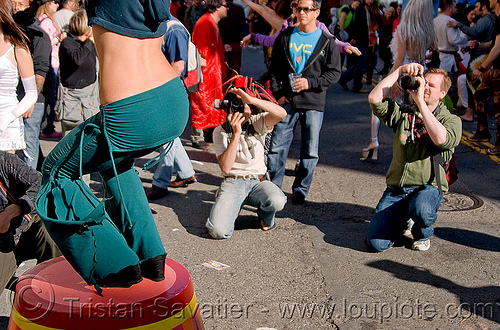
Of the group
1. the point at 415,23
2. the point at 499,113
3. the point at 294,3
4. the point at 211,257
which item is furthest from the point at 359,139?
the point at 211,257

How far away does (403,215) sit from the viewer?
4.62 metres

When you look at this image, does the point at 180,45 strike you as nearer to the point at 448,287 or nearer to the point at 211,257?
the point at 211,257

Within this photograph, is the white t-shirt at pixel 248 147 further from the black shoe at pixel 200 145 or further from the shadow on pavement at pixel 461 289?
the black shoe at pixel 200 145

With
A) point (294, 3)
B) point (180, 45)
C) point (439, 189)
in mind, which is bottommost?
point (439, 189)

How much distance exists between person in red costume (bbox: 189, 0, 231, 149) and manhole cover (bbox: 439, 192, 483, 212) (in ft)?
10.7

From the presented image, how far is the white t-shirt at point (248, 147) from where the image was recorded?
16.2 ft

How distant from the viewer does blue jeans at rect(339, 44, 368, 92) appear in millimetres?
12031

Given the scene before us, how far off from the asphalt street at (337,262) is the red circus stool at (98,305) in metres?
0.95

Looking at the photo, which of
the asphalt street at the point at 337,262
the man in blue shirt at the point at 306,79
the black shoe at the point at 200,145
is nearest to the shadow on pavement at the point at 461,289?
the asphalt street at the point at 337,262

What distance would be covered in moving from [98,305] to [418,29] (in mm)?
4950

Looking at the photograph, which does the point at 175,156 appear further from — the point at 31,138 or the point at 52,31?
the point at 52,31

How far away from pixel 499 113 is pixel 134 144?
251 inches

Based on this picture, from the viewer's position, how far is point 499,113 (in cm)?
743

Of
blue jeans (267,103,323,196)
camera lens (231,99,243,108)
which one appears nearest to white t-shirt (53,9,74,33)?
blue jeans (267,103,323,196)
